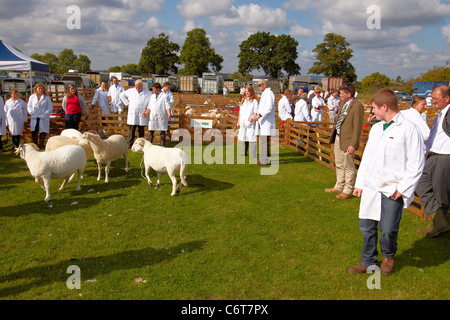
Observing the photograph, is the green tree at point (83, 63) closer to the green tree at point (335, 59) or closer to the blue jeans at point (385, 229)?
the green tree at point (335, 59)

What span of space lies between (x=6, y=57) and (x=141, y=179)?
447 inches

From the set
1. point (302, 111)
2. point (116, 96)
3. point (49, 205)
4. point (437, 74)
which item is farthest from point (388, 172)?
point (437, 74)

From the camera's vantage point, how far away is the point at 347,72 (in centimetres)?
8475

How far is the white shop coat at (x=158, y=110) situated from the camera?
1141 centimetres

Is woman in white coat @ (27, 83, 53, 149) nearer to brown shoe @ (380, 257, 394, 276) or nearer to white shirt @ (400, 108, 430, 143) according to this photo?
white shirt @ (400, 108, 430, 143)

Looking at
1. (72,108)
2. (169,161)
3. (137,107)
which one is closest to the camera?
(169,161)

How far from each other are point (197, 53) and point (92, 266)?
8713 centimetres

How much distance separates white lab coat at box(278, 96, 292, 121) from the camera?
13741mm

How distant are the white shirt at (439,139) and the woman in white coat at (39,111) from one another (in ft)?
38.1

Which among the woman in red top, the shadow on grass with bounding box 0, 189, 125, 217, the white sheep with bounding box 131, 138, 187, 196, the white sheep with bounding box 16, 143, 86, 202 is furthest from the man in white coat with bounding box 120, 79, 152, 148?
the shadow on grass with bounding box 0, 189, 125, 217

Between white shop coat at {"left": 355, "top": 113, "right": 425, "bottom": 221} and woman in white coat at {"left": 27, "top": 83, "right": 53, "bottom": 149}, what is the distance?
11.1 meters

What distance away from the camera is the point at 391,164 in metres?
3.95

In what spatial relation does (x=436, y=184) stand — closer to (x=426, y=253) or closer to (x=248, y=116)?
(x=426, y=253)

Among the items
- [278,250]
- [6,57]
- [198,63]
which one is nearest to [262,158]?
[278,250]
